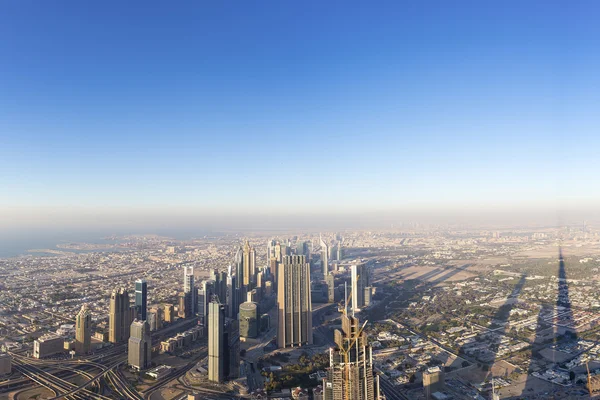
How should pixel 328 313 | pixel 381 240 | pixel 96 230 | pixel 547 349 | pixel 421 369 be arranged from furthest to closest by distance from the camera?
1. pixel 96 230
2. pixel 381 240
3. pixel 328 313
4. pixel 547 349
5. pixel 421 369

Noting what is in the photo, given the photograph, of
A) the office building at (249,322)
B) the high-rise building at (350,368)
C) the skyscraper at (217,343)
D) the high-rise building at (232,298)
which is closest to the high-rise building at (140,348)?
the skyscraper at (217,343)

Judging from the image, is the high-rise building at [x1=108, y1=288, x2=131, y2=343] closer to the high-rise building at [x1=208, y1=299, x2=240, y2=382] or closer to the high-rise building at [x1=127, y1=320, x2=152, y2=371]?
the high-rise building at [x1=127, y1=320, x2=152, y2=371]

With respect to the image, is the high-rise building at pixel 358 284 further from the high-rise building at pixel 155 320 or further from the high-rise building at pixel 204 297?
the high-rise building at pixel 155 320

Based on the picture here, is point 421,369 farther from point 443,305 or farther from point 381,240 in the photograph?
point 381,240

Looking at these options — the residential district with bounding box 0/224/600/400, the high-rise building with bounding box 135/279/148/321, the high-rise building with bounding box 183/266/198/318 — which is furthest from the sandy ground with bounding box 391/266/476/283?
the high-rise building with bounding box 135/279/148/321

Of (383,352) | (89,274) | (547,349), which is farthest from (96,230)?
(547,349)
